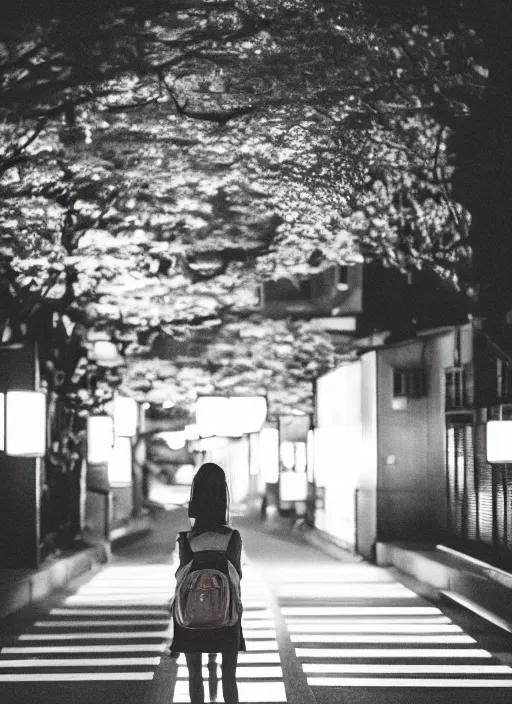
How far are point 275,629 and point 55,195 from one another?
24.1 feet

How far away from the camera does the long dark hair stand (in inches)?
305

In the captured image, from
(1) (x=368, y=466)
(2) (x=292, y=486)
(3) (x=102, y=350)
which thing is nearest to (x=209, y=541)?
(1) (x=368, y=466)

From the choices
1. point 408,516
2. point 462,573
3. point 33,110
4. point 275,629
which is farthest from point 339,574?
point 33,110

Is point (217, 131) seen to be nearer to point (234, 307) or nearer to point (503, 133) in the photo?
point (503, 133)

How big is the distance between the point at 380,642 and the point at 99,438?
575 inches

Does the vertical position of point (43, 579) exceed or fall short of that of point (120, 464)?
it falls short

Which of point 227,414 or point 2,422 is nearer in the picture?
point 2,422

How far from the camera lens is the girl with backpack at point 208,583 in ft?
24.4

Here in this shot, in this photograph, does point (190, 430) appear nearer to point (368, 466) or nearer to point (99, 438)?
point (99, 438)

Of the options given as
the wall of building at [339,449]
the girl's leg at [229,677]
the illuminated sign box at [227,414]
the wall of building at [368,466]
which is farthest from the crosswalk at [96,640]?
the illuminated sign box at [227,414]

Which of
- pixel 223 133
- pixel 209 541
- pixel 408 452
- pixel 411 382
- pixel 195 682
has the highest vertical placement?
pixel 223 133

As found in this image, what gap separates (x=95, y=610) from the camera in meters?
17.1

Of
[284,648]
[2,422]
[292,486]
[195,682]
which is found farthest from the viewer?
[292,486]

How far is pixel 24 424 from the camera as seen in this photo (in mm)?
16312
